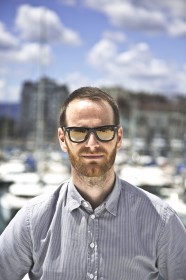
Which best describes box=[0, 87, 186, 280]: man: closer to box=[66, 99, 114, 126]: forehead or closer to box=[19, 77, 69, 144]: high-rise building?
box=[66, 99, 114, 126]: forehead

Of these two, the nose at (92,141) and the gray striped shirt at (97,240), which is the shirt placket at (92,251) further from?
the nose at (92,141)

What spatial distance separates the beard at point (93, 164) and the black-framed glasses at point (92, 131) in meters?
0.04

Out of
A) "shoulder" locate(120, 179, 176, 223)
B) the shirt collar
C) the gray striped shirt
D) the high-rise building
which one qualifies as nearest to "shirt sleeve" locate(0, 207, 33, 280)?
the gray striped shirt

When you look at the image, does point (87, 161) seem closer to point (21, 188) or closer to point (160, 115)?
point (21, 188)

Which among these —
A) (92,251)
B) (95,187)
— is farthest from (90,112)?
(92,251)

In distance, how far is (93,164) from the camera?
2.01m

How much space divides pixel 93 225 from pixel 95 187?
0.14 meters

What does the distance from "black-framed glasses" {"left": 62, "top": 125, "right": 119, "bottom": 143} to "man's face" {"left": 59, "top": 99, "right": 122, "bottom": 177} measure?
1cm

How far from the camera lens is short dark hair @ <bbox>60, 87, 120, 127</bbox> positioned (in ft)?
6.78

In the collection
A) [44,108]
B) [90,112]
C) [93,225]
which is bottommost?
[93,225]

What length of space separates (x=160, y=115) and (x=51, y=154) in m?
40.3

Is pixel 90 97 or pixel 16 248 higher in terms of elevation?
pixel 90 97

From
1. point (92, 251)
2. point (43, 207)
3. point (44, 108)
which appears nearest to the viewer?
point (92, 251)

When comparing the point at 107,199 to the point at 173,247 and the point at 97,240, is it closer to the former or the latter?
the point at 97,240
